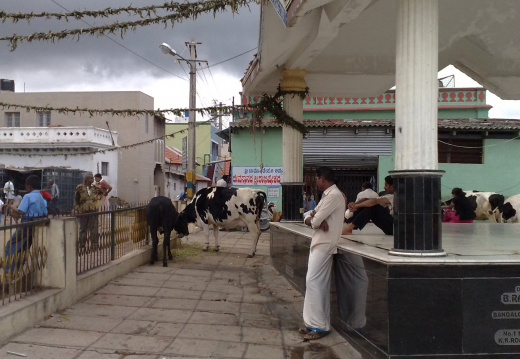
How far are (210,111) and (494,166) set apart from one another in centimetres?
1229

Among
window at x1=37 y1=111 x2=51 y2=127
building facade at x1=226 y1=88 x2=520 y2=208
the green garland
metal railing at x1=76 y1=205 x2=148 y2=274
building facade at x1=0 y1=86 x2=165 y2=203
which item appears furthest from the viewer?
window at x1=37 y1=111 x2=51 y2=127

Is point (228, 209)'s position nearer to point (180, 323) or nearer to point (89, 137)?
point (180, 323)

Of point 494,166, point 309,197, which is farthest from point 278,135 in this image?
point 494,166

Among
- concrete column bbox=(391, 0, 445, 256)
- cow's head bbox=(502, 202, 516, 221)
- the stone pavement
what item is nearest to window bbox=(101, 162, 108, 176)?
the stone pavement

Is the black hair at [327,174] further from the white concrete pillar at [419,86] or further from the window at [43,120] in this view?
the window at [43,120]

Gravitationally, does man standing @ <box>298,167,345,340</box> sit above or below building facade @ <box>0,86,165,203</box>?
below

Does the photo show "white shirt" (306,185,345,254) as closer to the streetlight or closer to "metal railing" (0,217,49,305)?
"metal railing" (0,217,49,305)

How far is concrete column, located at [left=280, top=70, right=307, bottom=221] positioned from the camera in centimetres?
895

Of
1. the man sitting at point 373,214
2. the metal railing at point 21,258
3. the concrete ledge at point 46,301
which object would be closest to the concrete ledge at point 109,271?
the concrete ledge at point 46,301

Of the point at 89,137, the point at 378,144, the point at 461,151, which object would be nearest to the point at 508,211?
the point at 461,151

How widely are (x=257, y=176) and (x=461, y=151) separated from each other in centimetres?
721

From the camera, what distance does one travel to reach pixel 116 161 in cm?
3038

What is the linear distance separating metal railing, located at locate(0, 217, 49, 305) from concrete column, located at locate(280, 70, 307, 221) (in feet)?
14.6

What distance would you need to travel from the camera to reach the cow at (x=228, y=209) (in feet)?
39.3
